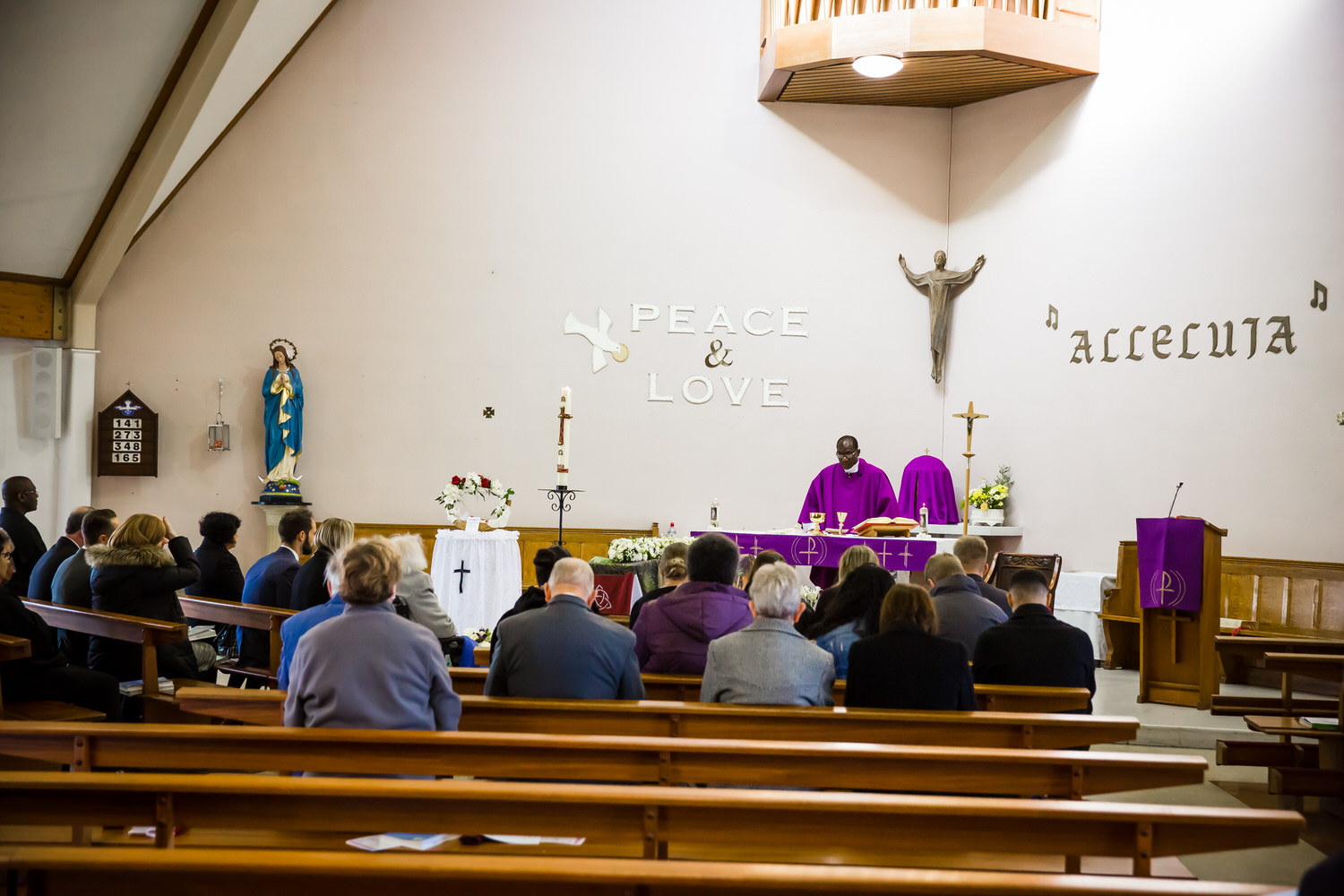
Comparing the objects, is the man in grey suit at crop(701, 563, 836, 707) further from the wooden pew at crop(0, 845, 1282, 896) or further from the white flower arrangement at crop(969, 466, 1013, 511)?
the white flower arrangement at crop(969, 466, 1013, 511)

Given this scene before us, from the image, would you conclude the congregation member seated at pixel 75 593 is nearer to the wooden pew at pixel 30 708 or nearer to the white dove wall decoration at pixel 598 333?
the wooden pew at pixel 30 708

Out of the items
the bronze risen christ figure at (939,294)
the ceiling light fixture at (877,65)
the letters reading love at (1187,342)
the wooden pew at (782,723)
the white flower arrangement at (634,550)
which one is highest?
the ceiling light fixture at (877,65)

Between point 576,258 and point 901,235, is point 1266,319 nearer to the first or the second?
point 901,235

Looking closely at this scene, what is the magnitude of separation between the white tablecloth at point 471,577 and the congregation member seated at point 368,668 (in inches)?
166

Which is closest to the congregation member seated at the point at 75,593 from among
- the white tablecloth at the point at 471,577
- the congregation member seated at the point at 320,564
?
the congregation member seated at the point at 320,564

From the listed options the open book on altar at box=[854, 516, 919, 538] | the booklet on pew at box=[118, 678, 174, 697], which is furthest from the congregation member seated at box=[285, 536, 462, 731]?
the open book on altar at box=[854, 516, 919, 538]

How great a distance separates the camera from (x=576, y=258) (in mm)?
9938

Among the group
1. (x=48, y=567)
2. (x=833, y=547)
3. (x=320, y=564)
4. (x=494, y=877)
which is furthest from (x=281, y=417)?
(x=494, y=877)

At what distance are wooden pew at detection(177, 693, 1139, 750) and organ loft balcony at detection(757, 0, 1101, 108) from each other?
6.76 meters

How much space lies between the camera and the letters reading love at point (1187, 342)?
770 cm

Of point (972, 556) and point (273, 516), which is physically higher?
point (972, 556)

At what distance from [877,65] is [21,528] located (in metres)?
6.90

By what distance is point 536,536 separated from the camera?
967 cm

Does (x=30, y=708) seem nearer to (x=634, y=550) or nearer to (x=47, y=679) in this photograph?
(x=47, y=679)
